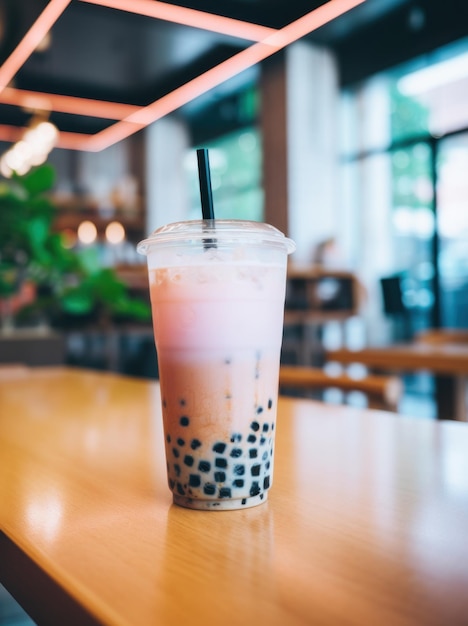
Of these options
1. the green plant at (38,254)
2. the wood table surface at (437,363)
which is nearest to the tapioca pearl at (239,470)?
the green plant at (38,254)

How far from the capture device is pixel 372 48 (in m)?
6.64

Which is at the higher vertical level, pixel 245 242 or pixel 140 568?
pixel 245 242

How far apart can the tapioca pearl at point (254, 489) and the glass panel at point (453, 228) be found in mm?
6080

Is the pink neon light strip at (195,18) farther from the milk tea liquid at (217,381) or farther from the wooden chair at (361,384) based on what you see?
the milk tea liquid at (217,381)

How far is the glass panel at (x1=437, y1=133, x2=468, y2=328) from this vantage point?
20.1ft

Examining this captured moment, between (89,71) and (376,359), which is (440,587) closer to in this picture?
(376,359)

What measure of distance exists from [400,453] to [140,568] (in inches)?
14.8

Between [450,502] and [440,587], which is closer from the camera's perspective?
[440,587]

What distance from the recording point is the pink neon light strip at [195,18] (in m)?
1.50

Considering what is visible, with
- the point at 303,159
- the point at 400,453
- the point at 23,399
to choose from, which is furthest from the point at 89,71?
the point at 400,453

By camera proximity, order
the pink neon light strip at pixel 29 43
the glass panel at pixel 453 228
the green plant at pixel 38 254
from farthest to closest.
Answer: the glass panel at pixel 453 228, the pink neon light strip at pixel 29 43, the green plant at pixel 38 254

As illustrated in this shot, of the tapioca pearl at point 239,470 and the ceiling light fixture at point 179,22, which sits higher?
the ceiling light fixture at point 179,22

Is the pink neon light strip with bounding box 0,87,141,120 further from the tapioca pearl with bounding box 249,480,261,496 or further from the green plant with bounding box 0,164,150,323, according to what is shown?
the tapioca pearl with bounding box 249,480,261,496

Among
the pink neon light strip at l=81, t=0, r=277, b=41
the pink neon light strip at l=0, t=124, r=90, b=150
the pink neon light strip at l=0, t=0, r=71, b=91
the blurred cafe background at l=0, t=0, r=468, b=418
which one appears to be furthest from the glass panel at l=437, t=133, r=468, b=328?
the pink neon light strip at l=81, t=0, r=277, b=41
